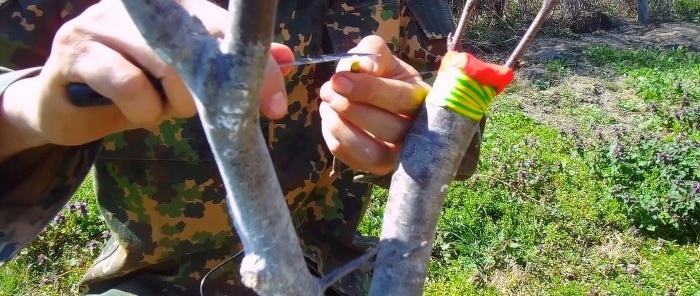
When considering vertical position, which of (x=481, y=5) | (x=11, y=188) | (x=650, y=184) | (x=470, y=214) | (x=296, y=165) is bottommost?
(x=481, y=5)

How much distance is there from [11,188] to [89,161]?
→ 13 centimetres

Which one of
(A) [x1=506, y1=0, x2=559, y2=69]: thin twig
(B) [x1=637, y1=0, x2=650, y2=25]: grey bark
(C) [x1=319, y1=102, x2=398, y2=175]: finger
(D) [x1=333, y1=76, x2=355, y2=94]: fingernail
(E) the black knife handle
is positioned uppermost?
(A) [x1=506, y1=0, x2=559, y2=69]: thin twig

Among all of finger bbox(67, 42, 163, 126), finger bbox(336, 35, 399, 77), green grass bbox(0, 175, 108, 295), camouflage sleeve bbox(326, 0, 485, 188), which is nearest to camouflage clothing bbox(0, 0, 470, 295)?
camouflage sleeve bbox(326, 0, 485, 188)

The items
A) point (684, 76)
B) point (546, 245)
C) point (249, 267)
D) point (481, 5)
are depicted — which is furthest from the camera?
point (481, 5)

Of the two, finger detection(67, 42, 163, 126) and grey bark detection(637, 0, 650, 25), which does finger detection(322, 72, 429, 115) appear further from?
grey bark detection(637, 0, 650, 25)

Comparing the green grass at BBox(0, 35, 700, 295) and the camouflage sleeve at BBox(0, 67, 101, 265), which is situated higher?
the camouflage sleeve at BBox(0, 67, 101, 265)

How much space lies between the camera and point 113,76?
852 mm

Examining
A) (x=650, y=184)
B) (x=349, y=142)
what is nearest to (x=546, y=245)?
(x=650, y=184)

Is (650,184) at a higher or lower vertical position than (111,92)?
lower

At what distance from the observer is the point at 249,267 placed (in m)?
0.81

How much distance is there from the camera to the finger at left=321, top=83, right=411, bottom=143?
3.56ft

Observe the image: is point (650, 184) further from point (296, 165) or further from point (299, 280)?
point (299, 280)

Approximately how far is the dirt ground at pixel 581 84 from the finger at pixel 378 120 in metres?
4.10

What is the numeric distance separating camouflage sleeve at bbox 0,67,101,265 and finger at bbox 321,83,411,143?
429mm
